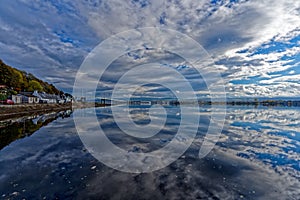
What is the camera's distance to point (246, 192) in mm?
6094

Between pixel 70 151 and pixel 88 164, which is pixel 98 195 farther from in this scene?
pixel 70 151

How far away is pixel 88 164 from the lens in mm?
8758

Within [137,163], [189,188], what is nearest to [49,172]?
[137,163]

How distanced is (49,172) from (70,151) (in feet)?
11.6

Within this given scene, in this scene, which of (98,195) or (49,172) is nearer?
(98,195)

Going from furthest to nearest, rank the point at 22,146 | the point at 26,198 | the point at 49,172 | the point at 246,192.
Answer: the point at 22,146 < the point at 49,172 < the point at 246,192 < the point at 26,198

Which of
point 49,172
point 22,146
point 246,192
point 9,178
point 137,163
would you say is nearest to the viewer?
point 246,192

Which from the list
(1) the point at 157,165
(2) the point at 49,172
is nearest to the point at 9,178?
(2) the point at 49,172

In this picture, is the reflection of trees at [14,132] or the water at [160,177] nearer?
the water at [160,177]

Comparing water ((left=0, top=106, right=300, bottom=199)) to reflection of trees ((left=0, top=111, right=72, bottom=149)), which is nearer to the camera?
water ((left=0, top=106, right=300, bottom=199))

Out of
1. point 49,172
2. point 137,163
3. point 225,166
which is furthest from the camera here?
point 137,163

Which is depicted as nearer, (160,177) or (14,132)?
(160,177)

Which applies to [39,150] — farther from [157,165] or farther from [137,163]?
[157,165]

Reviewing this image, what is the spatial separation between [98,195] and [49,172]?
321 cm
